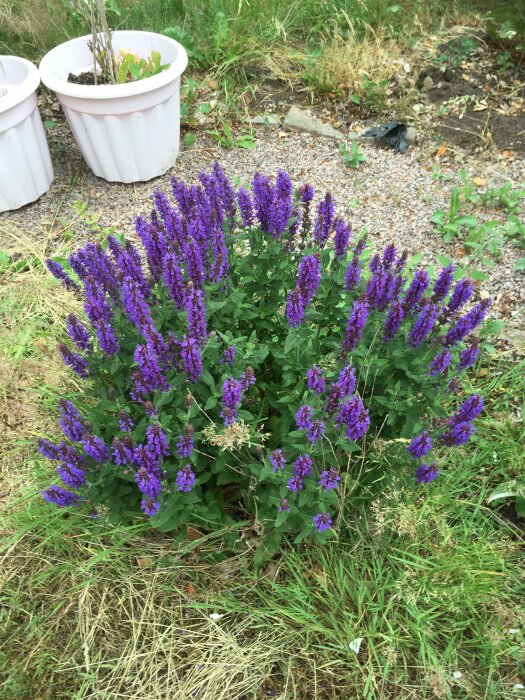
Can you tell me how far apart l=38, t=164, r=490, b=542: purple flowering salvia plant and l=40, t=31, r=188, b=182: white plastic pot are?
172 centimetres

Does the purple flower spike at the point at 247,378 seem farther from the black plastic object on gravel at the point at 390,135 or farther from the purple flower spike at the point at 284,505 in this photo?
the black plastic object on gravel at the point at 390,135

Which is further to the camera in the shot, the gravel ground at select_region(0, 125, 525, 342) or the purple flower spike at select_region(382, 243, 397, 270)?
the gravel ground at select_region(0, 125, 525, 342)

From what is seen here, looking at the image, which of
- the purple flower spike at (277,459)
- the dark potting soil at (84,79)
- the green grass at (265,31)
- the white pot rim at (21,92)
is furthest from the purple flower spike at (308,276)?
the green grass at (265,31)

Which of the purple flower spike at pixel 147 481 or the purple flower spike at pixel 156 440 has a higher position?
the purple flower spike at pixel 156 440

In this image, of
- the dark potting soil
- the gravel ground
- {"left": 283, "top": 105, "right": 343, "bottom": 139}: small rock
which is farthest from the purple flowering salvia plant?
{"left": 283, "top": 105, "right": 343, "bottom": 139}: small rock

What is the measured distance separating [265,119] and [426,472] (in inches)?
140

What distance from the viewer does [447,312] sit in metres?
2.38

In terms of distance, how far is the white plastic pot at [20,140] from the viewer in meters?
3.85

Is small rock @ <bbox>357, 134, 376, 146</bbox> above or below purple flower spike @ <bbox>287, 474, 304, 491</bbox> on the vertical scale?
below

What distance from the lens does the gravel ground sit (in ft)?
13.3

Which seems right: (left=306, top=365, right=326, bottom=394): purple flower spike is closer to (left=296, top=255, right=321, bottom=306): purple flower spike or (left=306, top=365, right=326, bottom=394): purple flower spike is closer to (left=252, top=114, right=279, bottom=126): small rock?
(left=296, top=255, right=321, bottom=306): purple flower spike

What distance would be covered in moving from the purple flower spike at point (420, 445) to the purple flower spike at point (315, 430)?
0.34 metres

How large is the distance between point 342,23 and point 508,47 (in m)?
1.40

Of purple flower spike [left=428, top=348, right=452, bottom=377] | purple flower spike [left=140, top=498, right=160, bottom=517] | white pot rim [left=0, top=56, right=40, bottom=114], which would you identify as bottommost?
purple flower spike [left=140, top=498, right=160, bottom=517]
